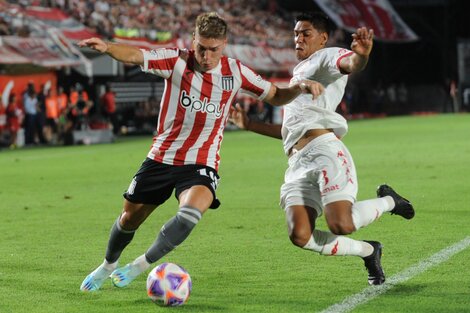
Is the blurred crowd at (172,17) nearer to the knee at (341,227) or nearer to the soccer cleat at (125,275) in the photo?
the soccer cleat at (125,275)

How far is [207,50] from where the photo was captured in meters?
6.97

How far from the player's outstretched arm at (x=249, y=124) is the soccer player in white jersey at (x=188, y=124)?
305 millimetres

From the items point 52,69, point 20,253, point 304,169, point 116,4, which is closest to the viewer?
point 304,169

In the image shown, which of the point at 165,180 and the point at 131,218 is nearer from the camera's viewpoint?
the point at 165,180

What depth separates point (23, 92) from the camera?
2941cm

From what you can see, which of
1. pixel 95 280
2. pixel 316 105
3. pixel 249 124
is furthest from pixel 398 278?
pixel 95 280

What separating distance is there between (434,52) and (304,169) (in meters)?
53.8

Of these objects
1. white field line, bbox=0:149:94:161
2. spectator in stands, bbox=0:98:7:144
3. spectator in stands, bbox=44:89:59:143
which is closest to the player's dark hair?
white field line, bbox=0:149:94:161

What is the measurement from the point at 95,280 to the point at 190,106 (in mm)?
1414

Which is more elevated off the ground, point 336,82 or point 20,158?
point 336,82

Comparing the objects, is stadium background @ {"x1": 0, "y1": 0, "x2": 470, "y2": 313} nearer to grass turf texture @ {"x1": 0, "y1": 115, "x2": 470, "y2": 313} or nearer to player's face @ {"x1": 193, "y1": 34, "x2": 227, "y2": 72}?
grass turf texture @ {"x1": 0, "y1": 115, "x2": 470, "y2": 313}

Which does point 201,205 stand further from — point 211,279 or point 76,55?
point 76,55

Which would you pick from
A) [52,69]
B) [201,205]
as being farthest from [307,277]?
[52,69]

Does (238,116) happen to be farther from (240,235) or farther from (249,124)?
(240,235)
